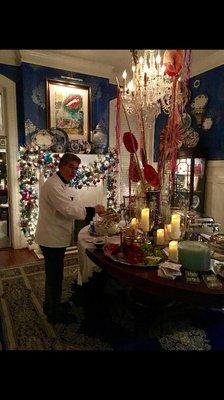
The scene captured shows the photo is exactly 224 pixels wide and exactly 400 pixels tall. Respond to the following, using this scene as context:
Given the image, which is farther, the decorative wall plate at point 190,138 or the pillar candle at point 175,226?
the decorative wall plate at point 190,138

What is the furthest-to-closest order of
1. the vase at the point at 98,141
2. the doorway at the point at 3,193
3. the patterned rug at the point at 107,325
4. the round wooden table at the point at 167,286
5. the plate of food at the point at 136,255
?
the vase at the point at 98,141
the doorway at the point at 3,193
the patterned rug at the point at 107,325
the plate of food at the point at 136,255
the round wooden table at the point at 167,286

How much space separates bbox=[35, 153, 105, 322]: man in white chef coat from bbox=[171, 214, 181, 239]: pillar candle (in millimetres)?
748

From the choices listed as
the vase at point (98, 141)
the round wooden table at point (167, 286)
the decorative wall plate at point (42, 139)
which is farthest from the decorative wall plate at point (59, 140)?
the round wooden table at point (167, 286)

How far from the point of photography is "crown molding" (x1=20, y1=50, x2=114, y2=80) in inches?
183

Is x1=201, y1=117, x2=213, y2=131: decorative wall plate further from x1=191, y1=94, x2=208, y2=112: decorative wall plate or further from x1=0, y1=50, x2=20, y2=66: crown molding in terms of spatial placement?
x1=0, y1=50, x2=20, y2=66: crown molding

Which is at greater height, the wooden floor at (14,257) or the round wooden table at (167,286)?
the round wooden table at (167,286)

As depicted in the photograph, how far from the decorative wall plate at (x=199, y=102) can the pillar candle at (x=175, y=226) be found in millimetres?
3720

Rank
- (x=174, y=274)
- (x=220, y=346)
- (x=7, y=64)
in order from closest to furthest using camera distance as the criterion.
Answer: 1. (x=174, y=274)
2. (x=220, y=346)
3. (x=7, y=64)

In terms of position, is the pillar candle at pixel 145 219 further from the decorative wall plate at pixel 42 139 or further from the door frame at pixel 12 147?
the door frame at pixel 12 147

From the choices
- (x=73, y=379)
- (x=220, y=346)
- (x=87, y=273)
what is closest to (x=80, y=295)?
(x=87, y=273)

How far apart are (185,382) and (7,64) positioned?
5.46 metres

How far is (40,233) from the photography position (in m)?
2.33

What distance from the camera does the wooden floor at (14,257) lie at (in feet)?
13.8
